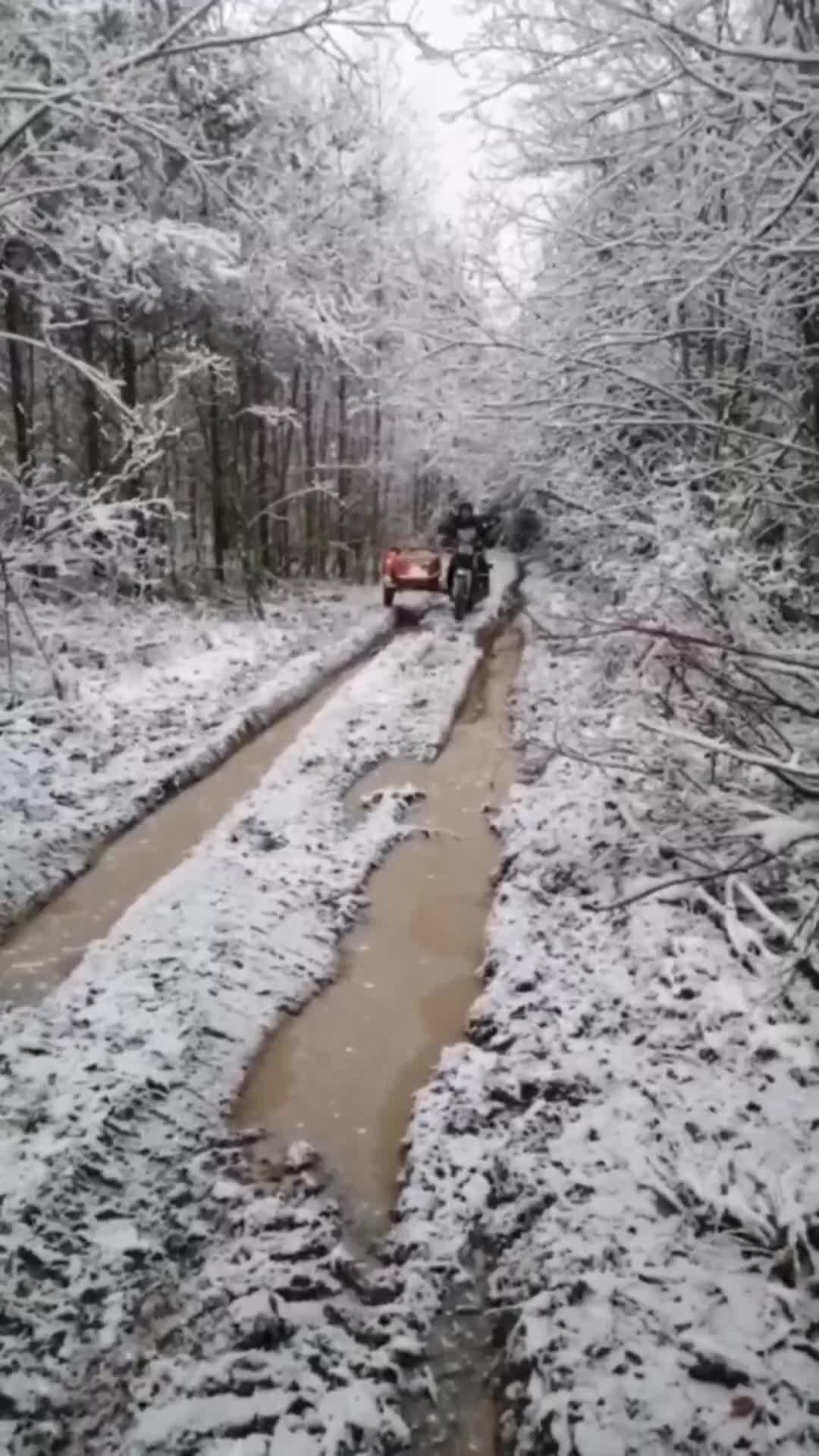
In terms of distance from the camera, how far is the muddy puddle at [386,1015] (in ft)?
16.2

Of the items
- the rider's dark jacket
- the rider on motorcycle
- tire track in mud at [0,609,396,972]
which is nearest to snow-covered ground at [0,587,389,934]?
tire track in mud at [0,609,396,972]

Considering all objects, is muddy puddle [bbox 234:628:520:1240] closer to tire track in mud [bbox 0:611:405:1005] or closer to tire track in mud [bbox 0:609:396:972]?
tire track in mud [bbox 0:611:405:1005]

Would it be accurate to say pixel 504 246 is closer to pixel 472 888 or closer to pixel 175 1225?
pixel 472 888

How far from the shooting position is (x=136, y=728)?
1139 cm

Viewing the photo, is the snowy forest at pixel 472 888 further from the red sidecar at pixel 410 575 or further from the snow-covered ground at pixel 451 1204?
the red sidecar at pixel 410 575

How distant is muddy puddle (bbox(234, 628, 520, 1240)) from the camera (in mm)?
4949

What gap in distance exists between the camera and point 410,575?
20828mm

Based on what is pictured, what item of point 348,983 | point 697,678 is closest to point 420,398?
point 697,678

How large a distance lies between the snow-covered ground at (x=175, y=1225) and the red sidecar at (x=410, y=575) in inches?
554

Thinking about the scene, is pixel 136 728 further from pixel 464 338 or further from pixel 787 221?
pixel 787 221

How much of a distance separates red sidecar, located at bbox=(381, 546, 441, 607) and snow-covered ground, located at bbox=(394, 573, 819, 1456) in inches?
561

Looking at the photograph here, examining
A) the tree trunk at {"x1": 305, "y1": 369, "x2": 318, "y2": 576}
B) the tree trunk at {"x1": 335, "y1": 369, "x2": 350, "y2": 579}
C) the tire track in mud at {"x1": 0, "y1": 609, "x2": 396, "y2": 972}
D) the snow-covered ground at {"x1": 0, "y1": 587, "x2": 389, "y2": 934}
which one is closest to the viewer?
Answer: the tire track in mud at {"x1": 0, "y1": 609, "x2": 396, "y2": 972}

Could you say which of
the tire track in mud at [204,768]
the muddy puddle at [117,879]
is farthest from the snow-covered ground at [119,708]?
the muddy puddle at [117,879]

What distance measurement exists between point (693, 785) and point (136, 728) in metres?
7.10
